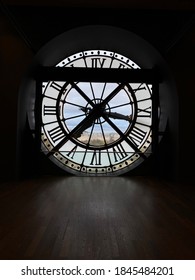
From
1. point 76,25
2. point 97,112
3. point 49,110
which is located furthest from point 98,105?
point 76,25

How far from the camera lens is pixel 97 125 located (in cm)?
428

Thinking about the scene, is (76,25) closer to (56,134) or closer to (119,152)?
(56,134)

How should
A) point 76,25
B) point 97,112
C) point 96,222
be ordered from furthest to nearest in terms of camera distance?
point 97,112 < point 76,25 < point 96,222

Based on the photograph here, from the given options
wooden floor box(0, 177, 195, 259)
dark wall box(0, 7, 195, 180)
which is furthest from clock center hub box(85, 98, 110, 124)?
wooden floor box(0, 177, 195, 259)

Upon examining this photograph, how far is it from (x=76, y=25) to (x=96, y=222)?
2.66 meters

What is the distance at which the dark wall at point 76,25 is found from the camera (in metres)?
3.56

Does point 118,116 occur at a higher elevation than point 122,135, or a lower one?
higher

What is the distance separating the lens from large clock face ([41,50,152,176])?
425 cm

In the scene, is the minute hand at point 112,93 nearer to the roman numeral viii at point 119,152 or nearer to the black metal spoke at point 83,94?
the black metal spoke at point 83,94

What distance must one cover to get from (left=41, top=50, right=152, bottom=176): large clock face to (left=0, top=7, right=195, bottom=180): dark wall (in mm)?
697

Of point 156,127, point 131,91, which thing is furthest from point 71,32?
point 156,127

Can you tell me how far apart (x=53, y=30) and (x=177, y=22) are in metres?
1.58

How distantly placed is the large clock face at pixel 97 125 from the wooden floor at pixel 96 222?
3.36 feet

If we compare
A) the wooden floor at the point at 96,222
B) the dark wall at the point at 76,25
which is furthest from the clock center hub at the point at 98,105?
the wooden floor at the point at 96,222
